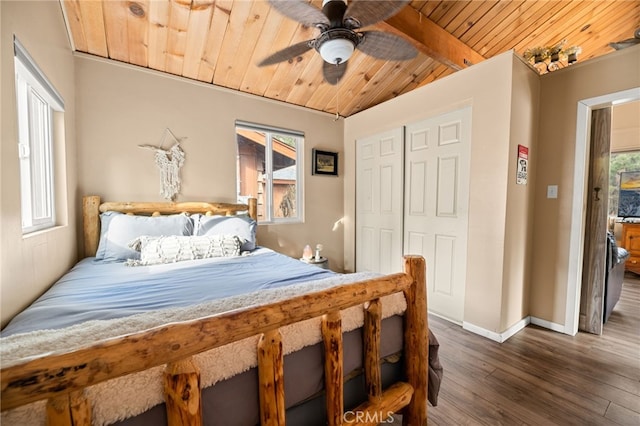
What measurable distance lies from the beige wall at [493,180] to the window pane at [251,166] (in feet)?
6.85

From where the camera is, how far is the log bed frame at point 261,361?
1.67ft

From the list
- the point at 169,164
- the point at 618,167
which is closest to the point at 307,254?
the point at 169,164

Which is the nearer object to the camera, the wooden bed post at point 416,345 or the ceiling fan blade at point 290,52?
the wooden bed post at point 416,345

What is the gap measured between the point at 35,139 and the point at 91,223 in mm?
768

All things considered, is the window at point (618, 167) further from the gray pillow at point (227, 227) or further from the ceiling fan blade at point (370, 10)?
the gray pillow at point (227, 227)

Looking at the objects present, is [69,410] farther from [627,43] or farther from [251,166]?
[627,43]

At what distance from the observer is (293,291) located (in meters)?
1.11

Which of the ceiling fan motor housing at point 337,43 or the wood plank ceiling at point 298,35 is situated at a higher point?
the wood plank ceiling at point 298,35

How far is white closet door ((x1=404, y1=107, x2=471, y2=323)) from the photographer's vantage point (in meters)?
2.44

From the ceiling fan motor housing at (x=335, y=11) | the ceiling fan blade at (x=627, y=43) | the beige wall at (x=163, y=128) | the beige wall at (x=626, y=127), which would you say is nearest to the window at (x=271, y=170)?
the beige wall at (x=163, y=128)

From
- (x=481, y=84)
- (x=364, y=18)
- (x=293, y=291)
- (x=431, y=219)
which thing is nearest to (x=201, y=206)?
(x=293, y=291)

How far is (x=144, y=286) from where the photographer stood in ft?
4.58

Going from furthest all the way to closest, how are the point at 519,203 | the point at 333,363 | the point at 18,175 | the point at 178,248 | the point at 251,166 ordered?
the point at 251,166
the point at 519,203
the point at 178,248
the point at 18,175
the point at 333,363

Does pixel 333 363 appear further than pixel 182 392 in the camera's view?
Yes
